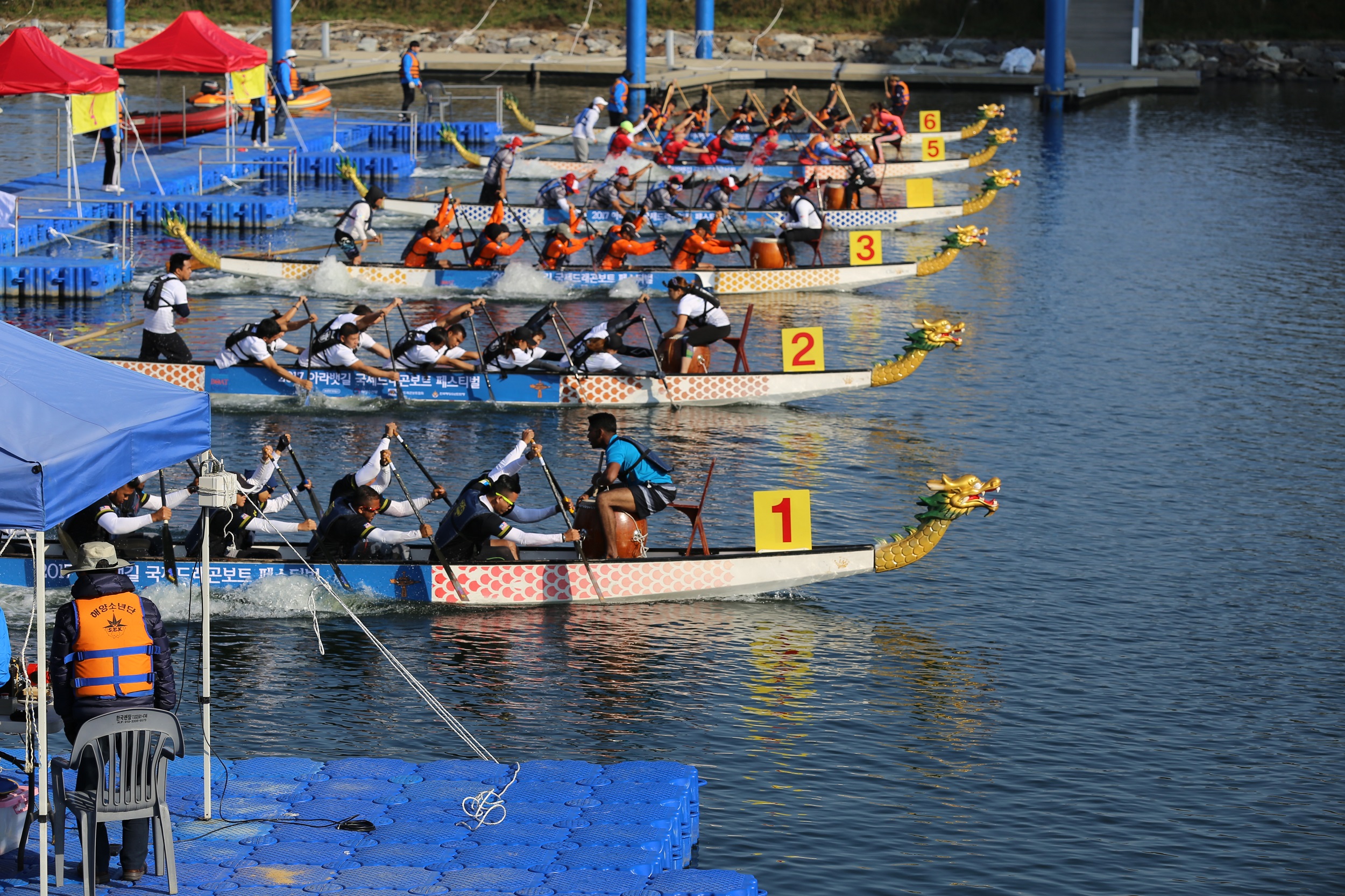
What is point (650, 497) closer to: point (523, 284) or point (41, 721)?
point (41, 721)

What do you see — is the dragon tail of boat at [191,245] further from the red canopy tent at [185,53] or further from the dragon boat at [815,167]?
the dragon boat at [815,167]

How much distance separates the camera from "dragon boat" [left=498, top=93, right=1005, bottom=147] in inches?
1778

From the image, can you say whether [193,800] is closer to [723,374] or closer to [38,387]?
[38,387]

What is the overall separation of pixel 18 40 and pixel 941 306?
1749cm

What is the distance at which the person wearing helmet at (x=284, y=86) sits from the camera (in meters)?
47.2

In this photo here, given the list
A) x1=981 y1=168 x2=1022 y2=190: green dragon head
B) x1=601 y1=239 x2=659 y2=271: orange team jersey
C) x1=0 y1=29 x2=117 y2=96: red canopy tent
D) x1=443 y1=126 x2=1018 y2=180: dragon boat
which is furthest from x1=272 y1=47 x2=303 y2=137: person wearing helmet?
x1=981 y1=168 x2=1022 y2=190: green dragon head

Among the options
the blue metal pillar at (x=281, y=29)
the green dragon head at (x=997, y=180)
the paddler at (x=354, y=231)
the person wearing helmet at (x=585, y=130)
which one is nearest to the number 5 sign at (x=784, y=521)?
the paddler at (x=354, y=231)

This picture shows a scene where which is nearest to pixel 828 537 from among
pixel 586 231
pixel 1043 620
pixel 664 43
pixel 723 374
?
pixel 1043 620

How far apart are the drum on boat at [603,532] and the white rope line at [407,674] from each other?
7.68 feet

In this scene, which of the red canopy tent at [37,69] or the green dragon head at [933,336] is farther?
the red canopy tent at [37,69]

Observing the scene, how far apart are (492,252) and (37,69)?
350 inches

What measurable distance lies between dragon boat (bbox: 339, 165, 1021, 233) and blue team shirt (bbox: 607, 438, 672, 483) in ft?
57.7

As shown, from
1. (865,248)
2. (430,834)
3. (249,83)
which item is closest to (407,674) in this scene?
(430,834)

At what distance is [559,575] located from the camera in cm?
→ 1638
